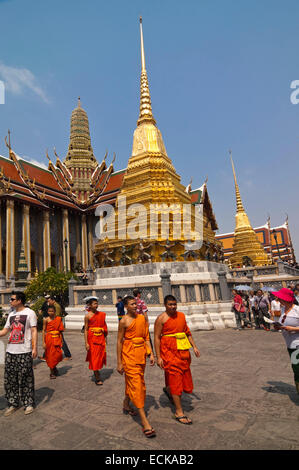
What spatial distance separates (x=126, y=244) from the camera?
51.2ft

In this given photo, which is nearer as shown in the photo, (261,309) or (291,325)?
(291,325)

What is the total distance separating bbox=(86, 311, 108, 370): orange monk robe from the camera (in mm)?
4867

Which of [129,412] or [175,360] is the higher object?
[175,360]

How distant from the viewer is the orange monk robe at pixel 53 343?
5.35 m

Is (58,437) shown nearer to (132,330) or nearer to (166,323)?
(132,330)

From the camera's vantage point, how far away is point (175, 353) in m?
3.42

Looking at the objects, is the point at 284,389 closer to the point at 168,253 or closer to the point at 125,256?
the point at 168,253

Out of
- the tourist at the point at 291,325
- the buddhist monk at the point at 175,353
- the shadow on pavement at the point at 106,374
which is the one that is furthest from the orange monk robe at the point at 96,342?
the tourist at the point at 291,325

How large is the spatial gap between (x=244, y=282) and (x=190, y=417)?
11.3m

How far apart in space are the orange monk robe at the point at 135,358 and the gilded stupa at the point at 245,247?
2458cm

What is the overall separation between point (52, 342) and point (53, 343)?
0.03 m

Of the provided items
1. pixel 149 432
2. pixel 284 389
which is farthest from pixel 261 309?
pixel 149 432

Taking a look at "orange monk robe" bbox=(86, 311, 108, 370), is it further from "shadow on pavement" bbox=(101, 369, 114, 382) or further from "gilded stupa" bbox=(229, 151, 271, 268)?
"gilded stupa" bbox=(229, 151, 271, 268)

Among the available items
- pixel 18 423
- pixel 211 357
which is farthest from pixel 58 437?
pixel 211 357
